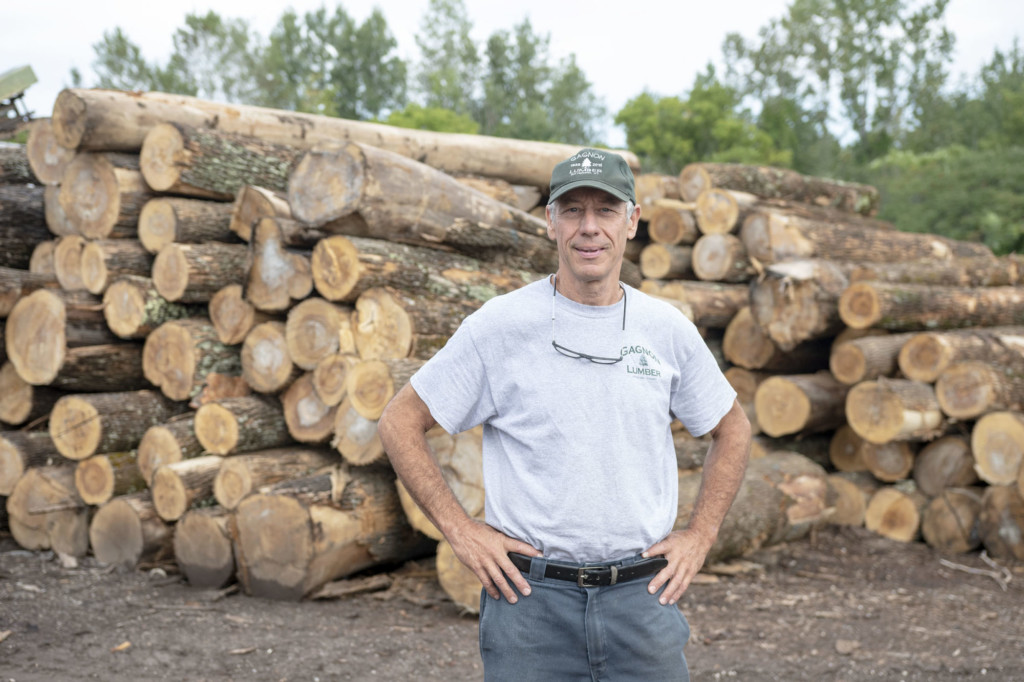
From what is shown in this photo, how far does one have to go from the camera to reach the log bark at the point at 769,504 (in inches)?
241

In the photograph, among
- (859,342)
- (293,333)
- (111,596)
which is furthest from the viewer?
(859,342)

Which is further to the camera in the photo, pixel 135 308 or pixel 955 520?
pixel 955 520

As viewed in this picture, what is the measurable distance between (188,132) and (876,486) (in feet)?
20.7

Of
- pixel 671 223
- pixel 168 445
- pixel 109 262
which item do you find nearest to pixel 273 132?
pixel 109 262

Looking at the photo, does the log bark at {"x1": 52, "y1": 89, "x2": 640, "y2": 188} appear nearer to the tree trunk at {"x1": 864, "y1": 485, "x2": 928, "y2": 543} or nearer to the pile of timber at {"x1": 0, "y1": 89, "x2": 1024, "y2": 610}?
the pile of timber at {"x1": 0, "y1": 89, "x2": 1024, "y2": 610}

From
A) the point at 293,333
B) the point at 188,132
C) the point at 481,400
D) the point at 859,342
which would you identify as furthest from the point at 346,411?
the point at 859,342

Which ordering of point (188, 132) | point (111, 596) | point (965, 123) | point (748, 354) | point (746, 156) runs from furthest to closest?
point (965, 123) < point (746, 156) < point (748, 354) < point (188, 132) < point (111, 596)

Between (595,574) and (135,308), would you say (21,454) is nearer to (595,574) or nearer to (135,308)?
(135,308)

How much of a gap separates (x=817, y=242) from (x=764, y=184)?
1.53 metres

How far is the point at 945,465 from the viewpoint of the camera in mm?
6996

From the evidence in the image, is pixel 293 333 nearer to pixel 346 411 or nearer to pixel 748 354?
pixel 346 411

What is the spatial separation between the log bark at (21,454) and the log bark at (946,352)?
262 inches

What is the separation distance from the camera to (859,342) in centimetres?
720

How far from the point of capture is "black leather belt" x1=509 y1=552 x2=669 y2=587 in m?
2.22
